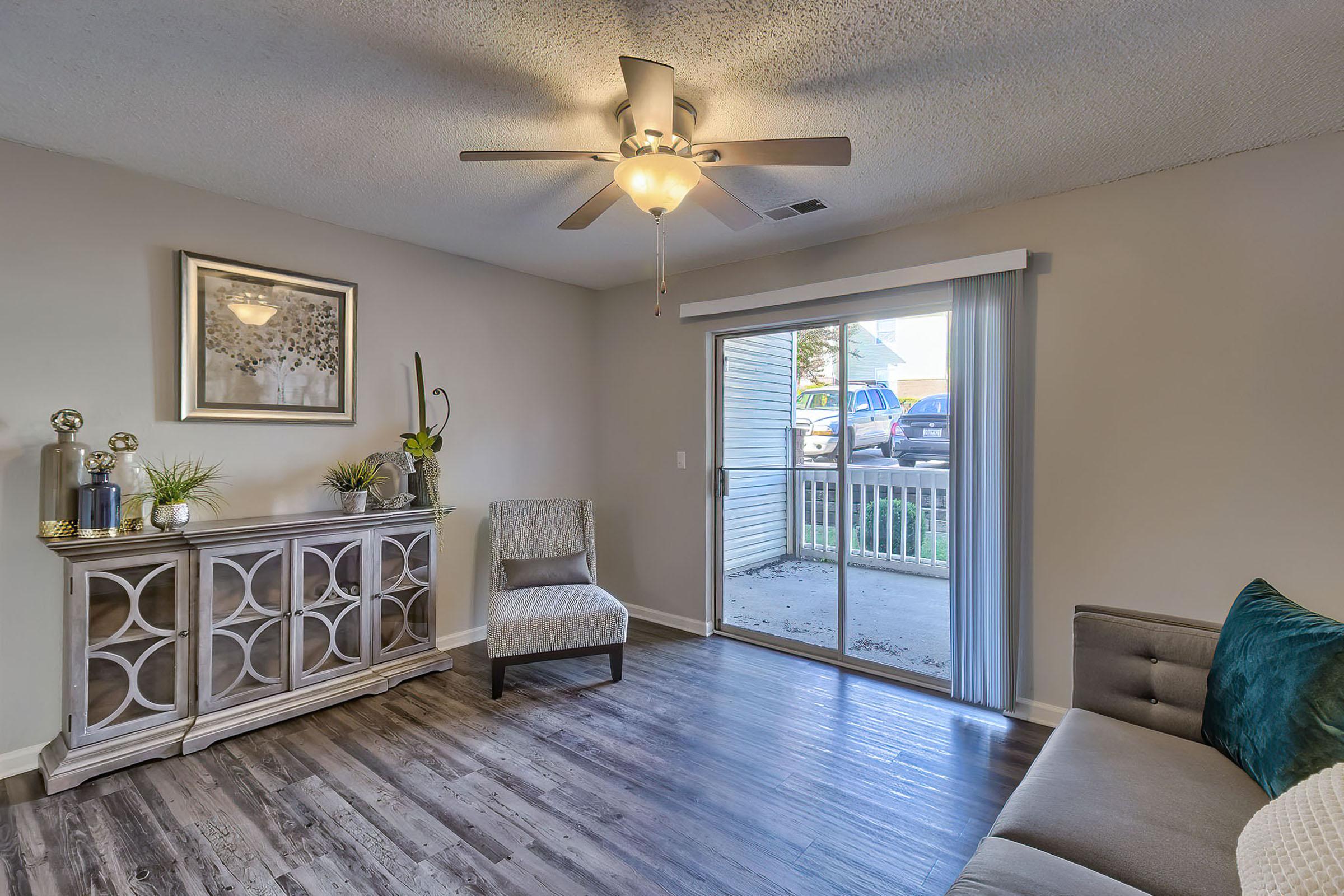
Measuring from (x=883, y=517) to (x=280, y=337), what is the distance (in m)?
3.41

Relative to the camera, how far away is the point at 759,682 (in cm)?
322

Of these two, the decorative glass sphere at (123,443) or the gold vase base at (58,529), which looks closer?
the gold vase base at (58,529)

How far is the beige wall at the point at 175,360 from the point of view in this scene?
2318 millimetres

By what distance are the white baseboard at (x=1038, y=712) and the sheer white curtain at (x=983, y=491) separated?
0.18ft

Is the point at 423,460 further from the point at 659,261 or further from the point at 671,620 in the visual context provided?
the point at 671,620

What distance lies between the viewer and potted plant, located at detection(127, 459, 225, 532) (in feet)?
8.10

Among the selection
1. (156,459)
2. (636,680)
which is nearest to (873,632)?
(636,680)

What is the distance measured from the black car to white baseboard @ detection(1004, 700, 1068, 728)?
4.10 feet

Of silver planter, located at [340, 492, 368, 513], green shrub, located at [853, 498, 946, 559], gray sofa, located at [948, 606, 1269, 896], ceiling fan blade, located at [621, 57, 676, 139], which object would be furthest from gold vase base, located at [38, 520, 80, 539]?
green shrub, located at [853, 498, 946, 559]

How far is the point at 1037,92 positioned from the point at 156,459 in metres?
3.79

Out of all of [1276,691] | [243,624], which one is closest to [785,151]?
[1276,691]

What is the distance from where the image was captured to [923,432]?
10.6 ft

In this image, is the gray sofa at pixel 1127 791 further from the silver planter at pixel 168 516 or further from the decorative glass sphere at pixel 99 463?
the decorative glass sphere at pixel 99 463

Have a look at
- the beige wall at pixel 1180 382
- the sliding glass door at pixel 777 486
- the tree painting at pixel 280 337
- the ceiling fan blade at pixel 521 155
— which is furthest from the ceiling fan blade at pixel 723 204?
the tree painting at pixel 280 337
